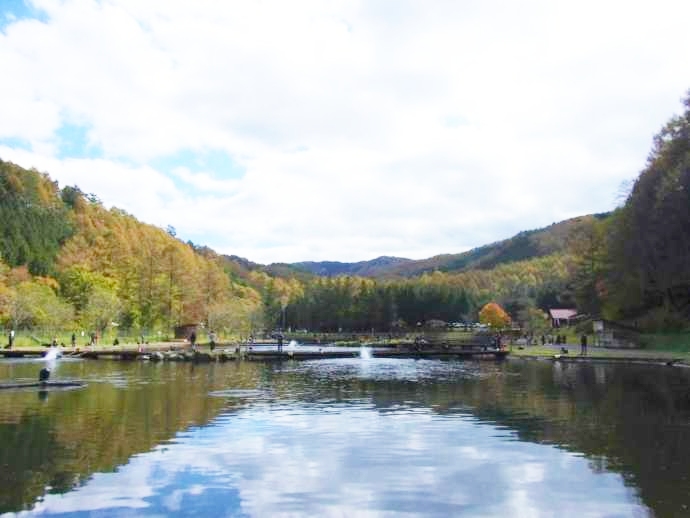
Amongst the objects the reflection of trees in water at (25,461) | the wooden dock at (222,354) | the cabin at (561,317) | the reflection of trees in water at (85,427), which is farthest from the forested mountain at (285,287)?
the reflection of trees in water at (25,461)

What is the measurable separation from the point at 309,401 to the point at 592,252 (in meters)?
60.2

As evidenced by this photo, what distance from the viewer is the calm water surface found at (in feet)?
34.3

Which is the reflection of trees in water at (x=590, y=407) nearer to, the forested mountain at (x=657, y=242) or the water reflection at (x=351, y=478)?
the water reflection at (x=351, y=478)

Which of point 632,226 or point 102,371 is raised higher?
point 632,226

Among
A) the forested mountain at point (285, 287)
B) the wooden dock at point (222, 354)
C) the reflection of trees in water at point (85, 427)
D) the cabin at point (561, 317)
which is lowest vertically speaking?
the reflection of trees in water at point (85, 427)

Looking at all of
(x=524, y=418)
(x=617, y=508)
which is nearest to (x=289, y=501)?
(x=617, y=508)

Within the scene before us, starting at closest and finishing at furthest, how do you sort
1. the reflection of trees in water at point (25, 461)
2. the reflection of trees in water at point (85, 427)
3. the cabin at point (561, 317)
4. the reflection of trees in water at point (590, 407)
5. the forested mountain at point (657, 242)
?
1. the reflection of trees in water at point (25, 461)
2. the reflection of trees in water at point (85, 427)
3. the reflection of trees in water at point (590, 407)
4. the forested mountain at point (657, 242)
5. the cabin at point (561, 317)

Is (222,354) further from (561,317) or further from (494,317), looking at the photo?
(494,317)

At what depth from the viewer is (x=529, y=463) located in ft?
42.7

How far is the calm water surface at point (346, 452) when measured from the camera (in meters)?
10.5

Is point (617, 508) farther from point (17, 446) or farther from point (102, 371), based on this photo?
point (102, 371)

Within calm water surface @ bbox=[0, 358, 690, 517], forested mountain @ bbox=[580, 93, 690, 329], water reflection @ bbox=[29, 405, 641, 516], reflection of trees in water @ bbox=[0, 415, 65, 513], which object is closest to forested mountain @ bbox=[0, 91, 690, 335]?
forested mountain @ bbox=[580, 93, 690, 329]

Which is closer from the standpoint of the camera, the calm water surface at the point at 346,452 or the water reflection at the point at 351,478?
the water reflection at the point at 351,478

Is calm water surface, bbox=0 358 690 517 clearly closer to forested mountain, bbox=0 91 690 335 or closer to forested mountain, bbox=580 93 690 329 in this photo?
forested mountain, bbox=580 93 690 329
